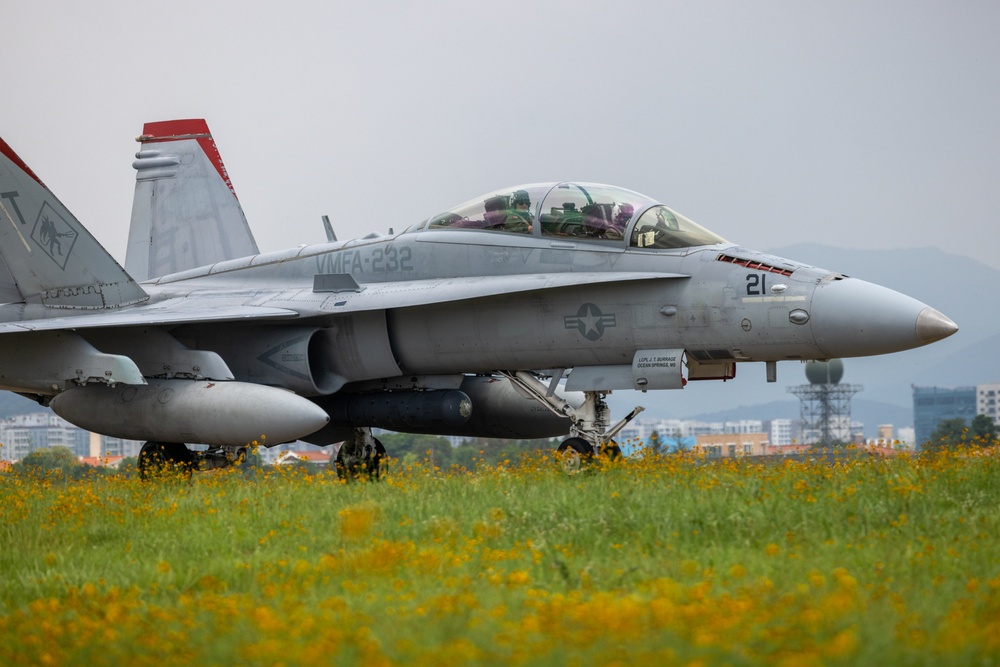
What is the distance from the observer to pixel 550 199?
11344mm

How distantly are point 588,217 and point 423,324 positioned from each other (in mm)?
2122

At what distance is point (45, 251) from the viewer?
13.5 m

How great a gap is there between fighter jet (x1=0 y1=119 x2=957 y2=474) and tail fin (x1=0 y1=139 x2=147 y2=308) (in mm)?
17

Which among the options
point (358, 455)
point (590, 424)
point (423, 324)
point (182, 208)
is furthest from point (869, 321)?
point (182, 208)

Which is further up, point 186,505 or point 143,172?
point 143,172

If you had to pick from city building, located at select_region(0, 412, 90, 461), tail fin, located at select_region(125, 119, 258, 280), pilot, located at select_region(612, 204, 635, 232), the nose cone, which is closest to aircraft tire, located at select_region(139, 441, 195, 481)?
tail fin, located at select_region(125, 119, 258, 280)

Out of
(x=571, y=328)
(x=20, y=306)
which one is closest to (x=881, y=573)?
(x=571, y=328)

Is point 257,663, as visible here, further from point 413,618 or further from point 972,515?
point 972,515

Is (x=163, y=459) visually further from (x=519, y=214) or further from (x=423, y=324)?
(x=519, y=214)

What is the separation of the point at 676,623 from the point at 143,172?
50.4 ft

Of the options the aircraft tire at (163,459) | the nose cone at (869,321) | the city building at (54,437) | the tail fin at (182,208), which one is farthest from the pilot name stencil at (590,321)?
the city building at (54,437)

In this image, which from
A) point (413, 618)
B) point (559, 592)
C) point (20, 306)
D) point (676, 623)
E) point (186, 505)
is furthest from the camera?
point (20, 306)

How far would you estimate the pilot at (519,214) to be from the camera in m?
11.5

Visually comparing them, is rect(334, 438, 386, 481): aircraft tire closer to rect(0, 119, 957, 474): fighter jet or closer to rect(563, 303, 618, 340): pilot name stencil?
rect(0, 119, 957, 474): fighter jet
